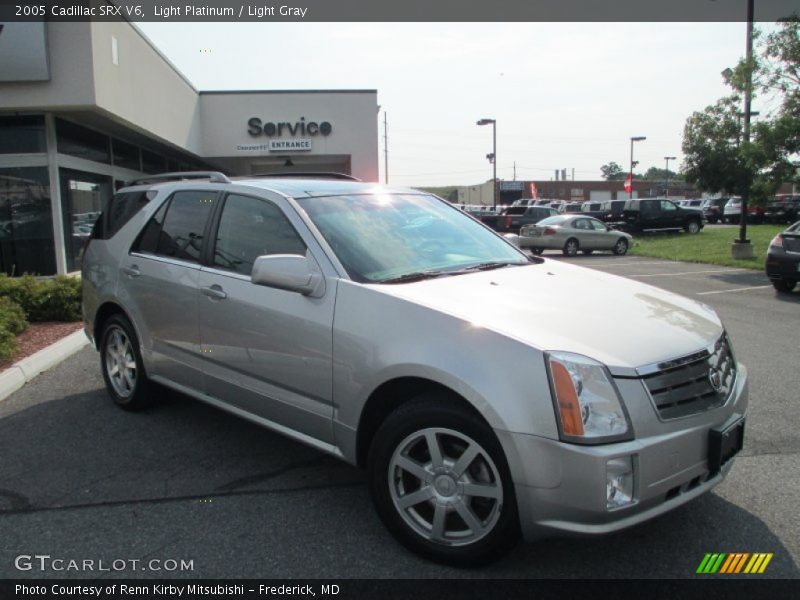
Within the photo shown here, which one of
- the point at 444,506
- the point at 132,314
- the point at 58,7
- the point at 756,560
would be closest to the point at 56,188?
the point at 58,7

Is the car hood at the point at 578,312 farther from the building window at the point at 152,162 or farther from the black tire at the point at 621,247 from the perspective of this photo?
the black tire at the point at 621,247

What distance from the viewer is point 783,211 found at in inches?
1436

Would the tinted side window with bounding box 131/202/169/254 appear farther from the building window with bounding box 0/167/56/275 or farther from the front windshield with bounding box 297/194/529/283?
the building window with bounding box 0/167/56/275

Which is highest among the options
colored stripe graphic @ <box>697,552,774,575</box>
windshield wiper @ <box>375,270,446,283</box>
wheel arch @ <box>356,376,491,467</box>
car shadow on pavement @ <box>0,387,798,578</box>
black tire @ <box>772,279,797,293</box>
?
windshield wiper @ <box>375,270,446,283</box>

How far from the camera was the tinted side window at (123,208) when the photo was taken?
17.2ft

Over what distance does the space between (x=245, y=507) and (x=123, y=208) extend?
3.07 metres

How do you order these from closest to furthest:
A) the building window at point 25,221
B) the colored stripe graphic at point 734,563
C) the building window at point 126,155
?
the colored stripe graphic at point 734,563 < the building window at point 25,221 < the building window at point 126,155

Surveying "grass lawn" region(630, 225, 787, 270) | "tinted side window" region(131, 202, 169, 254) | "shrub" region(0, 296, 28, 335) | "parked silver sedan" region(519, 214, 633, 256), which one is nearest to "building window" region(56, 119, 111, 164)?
"shrub" region(0, 296, 28, 335)

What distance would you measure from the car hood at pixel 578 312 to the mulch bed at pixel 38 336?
4948mm

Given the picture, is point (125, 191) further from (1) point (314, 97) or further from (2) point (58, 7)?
(1) point (314, 97)

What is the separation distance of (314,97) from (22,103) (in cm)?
1237

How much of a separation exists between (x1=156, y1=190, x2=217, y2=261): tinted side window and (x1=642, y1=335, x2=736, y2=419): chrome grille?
2974mm

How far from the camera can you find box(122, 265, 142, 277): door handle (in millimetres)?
4832

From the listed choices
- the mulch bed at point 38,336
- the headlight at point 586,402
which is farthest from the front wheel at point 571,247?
the headlight at point 586,402
